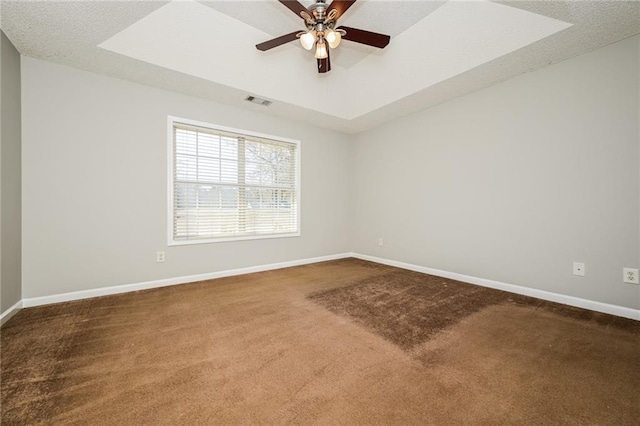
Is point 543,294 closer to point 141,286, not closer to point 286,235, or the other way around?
point 286,235

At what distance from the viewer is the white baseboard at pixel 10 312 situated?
2.03 metres

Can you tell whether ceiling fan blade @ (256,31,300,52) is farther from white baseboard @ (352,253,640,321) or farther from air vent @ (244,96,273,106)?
white baseboard @ (352,253,640,321)

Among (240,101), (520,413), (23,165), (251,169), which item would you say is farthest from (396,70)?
(23,165)

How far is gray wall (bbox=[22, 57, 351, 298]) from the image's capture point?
2.45 meters

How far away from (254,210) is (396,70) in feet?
8.97

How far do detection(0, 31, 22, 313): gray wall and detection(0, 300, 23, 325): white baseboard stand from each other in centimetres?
3

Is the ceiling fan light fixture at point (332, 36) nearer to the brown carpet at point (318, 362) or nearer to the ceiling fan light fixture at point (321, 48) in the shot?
the ceiling fan light fixture at point (321, 48)

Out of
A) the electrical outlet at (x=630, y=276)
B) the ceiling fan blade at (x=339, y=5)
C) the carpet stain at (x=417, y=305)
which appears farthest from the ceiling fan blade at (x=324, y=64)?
the electrical outlet at (x=630, y=276)

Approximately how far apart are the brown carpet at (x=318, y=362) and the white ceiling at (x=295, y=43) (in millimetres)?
2442

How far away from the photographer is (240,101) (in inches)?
134

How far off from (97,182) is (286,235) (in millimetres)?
2429

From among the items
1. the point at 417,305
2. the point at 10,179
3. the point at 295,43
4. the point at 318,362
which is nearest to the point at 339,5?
the point at 295,43

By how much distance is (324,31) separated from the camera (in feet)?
7.09

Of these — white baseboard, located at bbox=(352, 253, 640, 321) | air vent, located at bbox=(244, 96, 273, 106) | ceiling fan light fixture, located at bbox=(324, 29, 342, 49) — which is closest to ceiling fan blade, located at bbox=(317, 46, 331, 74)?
ceiling fan light fixture, located at bbox=(324, 29, 342, 49)
